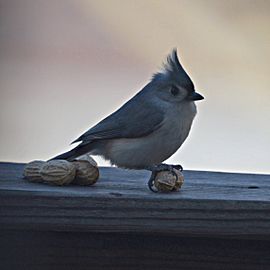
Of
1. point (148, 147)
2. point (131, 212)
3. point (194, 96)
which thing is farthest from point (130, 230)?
point (194, 96)

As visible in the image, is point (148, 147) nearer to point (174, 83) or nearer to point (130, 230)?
point (174, 83)

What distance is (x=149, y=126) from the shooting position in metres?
2.18

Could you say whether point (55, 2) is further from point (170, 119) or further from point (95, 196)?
point (95, 196)

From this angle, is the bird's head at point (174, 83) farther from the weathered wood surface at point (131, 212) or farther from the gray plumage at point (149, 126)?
the weathered wood surface at point (131, 212)

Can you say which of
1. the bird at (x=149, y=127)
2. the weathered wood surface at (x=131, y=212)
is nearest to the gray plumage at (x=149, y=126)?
Answer: the bird at (x=149, y=127)

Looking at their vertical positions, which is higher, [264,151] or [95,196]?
[264,151]

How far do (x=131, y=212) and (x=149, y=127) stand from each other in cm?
89

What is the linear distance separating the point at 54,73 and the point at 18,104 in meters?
0.48

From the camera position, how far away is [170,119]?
2.26 m

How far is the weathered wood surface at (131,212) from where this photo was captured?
1271 millimetres

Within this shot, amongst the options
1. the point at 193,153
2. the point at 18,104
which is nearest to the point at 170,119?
the point at 18,104

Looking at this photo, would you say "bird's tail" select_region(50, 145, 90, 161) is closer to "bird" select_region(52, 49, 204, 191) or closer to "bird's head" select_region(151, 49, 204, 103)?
"bird" select_region(52, 49, 204, 191)

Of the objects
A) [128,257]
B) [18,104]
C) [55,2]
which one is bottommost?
[128,257]

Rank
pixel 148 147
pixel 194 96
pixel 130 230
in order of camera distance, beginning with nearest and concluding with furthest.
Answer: pixel 130 230, pixel 148 147, pixel 194 96
